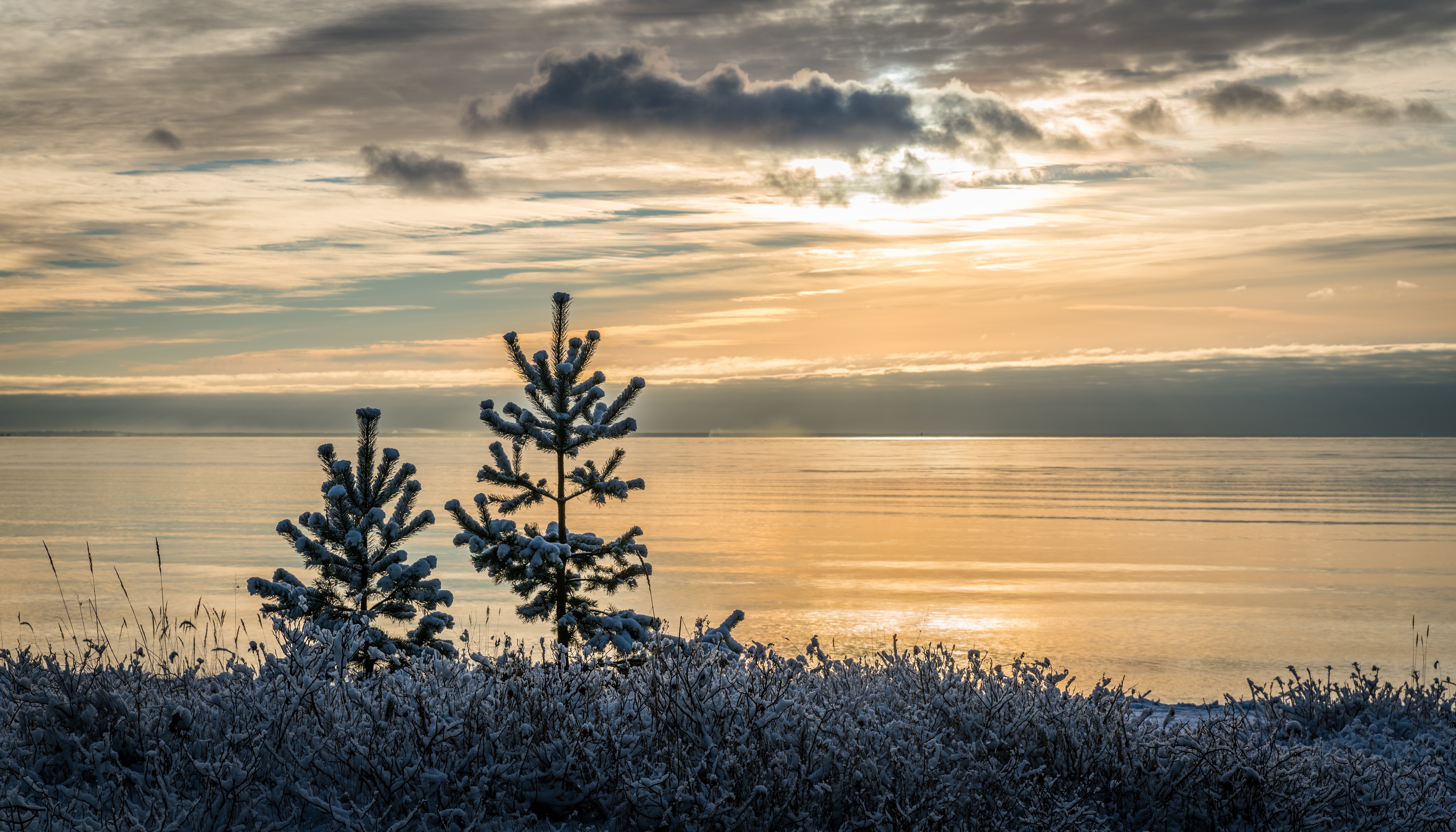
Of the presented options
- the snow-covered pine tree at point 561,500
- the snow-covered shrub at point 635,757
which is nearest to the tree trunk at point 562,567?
the snow-covered pine tree at point 561,500

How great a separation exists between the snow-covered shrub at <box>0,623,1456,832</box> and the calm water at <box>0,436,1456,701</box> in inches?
297

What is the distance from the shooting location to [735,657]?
28.3 feet

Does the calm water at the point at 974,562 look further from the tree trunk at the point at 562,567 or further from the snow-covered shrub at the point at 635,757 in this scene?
the snow-covered shrub at the point at 635,757

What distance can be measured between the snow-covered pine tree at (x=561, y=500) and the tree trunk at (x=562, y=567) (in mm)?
18

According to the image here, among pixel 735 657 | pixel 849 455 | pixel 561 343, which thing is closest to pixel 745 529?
pixel 561 343

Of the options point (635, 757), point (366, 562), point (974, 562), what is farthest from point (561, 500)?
point (974, 562)

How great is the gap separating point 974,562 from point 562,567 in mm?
26670

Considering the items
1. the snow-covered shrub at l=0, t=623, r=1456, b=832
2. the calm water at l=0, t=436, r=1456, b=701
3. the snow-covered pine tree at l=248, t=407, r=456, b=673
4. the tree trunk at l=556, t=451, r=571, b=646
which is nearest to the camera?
the snow-covered shrub at l=0, t=623, r=1456, b=832

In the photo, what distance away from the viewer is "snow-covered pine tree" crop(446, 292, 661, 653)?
44.0 ft

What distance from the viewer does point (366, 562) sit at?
37.9ft

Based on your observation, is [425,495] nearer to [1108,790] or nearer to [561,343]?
[561,343]

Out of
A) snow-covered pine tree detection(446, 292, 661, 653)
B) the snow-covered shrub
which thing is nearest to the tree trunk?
snow-covered pine tree detection(446, 292, 661, 653)

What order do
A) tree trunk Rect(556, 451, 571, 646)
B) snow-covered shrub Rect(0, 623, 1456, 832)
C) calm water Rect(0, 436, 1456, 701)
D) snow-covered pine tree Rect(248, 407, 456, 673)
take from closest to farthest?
1. snow-covered shrub Rect(0, 623, 1456, 832)
2. snow-covered pine tree Rect(248, 407, 456, 673)
3. tree trunk Rect(556, 451, 571, 646)
4. calm water Rect(0, 436, 1456, 701)

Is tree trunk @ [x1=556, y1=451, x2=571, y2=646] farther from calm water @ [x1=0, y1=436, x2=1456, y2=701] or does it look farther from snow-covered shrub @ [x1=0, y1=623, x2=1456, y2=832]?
snow-covered shrub @ [x1=0, y1=623, x2=1456, y2=832]
